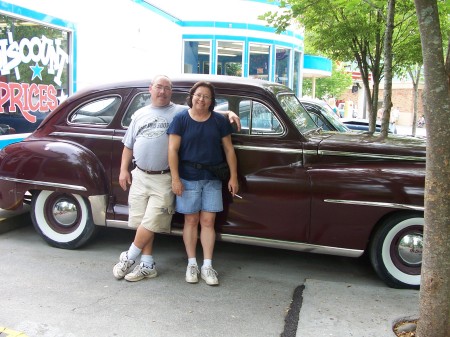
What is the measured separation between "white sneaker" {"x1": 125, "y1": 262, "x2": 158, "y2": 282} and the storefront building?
2.04m

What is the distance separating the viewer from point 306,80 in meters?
38.5

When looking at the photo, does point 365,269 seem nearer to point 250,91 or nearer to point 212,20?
point 250,91

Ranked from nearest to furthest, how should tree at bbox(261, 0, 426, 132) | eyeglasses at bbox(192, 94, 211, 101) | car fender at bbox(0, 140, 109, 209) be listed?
eyeglasses at bbox(192, 94, 211, 101) → car fender at bbox(0, 140, 109, 209) → tree at bbox(261, 0, 426, 132)

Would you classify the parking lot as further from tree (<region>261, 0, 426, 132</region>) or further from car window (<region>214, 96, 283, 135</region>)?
tree (<region>261, 0, 426, 132</region>)

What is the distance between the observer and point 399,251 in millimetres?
4277

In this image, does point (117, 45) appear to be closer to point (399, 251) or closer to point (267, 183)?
point (267, 183)

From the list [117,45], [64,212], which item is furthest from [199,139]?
[117,45]

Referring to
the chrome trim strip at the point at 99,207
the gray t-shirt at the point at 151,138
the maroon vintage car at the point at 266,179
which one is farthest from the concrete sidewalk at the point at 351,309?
the chrome trim strip at the point at 99,207

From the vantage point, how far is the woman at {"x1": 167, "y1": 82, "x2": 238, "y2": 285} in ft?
14.0

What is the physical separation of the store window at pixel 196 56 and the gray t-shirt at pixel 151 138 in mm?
13712

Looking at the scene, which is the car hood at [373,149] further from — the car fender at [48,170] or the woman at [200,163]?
the car fender at [48,170]

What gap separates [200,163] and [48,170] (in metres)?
1.68

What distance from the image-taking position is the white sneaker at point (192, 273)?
435 centimetres

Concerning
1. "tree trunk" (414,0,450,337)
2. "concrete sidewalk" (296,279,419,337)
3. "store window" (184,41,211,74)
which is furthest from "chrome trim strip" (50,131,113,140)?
"store window" (184,41,211,74)
